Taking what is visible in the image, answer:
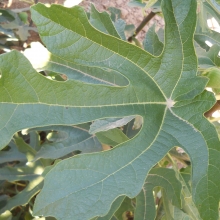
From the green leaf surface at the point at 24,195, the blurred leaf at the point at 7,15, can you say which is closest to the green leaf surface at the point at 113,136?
the green leaf surface at the point at 24,195

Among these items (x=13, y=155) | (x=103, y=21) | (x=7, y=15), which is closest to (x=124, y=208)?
(x=13, y=155)

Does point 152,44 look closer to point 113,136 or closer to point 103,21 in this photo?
point 103,21

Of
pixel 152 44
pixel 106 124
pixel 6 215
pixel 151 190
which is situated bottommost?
pixel 6 215

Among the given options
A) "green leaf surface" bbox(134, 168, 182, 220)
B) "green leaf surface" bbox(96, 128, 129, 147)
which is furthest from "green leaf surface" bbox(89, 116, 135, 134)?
"green leaf surface" bbox(134, 168, 182, 220)

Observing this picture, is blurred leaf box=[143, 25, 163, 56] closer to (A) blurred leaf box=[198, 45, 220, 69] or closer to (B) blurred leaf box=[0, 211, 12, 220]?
(A) blurred leaf box=[198, 45, 220, 69]

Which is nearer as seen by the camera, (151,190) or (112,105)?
(112,105)

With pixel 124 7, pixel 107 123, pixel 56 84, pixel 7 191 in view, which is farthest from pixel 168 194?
pixel 124 7
